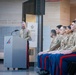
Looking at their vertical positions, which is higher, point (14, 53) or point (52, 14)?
point (52, 14)

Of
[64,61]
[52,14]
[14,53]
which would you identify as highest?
[52,14]

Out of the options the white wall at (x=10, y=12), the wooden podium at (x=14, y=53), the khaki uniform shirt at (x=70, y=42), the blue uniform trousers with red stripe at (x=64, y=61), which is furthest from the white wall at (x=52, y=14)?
the blue uniform trousers with red stripe at (x=64, y=61)

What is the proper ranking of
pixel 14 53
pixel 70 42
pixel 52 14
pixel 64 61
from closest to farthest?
pixel 64 61
pixel 70 42
pixel 14 53
pixel 52 14

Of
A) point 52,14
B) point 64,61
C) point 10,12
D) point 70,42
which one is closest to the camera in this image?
point 64,61

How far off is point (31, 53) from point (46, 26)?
3.86 feet

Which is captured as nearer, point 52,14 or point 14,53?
point 14,53

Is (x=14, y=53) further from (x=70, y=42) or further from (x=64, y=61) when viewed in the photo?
(x=64, y=61)

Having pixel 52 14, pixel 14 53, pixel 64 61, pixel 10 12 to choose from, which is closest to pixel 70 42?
pixel 64 61

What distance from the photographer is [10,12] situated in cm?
1232

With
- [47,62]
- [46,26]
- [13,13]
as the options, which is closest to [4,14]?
[13,13]

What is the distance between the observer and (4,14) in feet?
40.7

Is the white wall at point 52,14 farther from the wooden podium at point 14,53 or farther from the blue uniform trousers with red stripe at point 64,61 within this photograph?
the blue uniform trousers with red stripe at point 64,61

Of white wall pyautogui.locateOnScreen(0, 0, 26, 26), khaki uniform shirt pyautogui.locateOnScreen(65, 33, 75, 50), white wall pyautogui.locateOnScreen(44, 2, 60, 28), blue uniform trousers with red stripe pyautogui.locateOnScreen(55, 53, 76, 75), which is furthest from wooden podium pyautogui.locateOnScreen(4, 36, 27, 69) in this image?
blue uniform trousers with red stripe pyautogui.locateOnScreen(55, 53, 76, 75)

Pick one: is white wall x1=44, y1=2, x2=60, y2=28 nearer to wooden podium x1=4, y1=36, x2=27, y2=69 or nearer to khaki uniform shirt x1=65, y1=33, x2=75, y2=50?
wooden podium x1=4, y1=36, x2=27, y2=69
